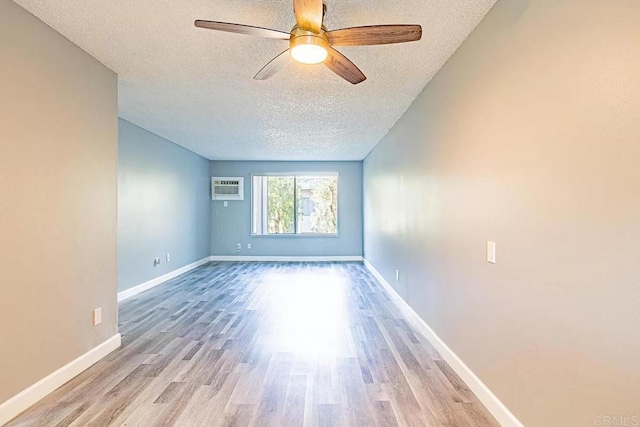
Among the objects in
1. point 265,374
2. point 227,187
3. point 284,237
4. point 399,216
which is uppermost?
point 227,187

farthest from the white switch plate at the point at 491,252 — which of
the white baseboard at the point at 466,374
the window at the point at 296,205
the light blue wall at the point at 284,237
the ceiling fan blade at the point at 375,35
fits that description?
the window at the point at 296,205

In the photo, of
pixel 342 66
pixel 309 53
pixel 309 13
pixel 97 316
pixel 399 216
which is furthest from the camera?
pixel 399 216

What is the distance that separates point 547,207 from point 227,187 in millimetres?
7272

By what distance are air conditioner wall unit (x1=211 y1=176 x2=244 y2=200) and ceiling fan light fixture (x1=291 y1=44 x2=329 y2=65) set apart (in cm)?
621

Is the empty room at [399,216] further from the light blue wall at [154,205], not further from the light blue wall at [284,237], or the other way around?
the light blue wall at [284,237]

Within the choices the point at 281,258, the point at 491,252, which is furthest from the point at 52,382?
the point at 281,258

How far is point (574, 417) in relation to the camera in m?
1.33

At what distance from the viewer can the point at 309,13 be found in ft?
5.62

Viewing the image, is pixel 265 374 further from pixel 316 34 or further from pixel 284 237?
pixel 284 237

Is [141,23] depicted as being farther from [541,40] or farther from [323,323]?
[323,323]

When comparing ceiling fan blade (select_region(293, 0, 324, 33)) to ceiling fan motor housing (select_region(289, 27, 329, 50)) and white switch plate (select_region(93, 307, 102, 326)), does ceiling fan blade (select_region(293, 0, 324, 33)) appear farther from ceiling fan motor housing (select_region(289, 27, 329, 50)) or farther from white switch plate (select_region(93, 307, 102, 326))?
white switch plate (select_region(93, 307, 102, 326))

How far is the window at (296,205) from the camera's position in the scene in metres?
8.17

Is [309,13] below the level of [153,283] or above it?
above

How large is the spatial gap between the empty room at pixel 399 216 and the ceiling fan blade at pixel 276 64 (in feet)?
0.05
